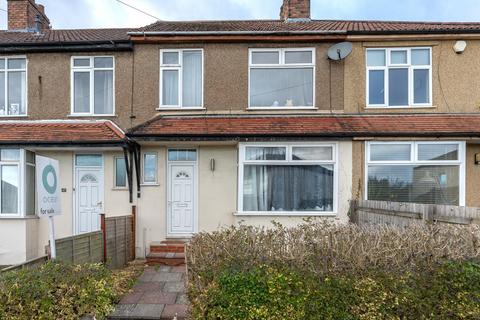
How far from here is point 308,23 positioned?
10.4 metres

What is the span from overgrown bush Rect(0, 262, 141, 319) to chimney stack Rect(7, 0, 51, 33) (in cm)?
984

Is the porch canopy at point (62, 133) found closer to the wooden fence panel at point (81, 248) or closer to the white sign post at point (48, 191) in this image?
the wooden fence panel at point (81, 248)

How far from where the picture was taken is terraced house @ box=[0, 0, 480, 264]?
25.8 feet

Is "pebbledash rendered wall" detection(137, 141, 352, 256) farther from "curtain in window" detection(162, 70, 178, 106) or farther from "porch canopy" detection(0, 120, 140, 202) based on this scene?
"curtain in window" detection(162, 70, 178, 106)

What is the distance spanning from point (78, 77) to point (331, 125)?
7164mm

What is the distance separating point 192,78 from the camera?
878cm

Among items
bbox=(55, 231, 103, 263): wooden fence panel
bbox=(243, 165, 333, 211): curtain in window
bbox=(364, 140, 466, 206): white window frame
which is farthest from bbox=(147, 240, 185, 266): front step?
bbox=(364, 140, 466, 206): white window frame

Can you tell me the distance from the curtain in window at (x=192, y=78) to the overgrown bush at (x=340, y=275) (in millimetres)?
5538

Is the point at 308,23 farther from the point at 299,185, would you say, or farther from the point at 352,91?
the point at 299,185

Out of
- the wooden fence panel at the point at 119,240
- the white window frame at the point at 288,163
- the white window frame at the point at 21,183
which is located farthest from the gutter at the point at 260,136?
the white window frame at the point at 21,183

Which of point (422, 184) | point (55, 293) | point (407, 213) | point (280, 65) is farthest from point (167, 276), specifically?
point (422, 184)

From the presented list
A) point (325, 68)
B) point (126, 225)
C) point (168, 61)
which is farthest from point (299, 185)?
point (168, 61)

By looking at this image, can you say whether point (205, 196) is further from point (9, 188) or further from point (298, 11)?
point (298, 11)

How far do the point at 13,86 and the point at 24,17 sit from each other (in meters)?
3.41
